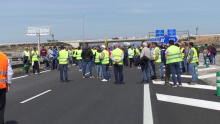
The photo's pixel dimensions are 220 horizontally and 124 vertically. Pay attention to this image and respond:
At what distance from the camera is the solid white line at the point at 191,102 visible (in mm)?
9000

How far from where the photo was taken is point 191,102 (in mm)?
9656

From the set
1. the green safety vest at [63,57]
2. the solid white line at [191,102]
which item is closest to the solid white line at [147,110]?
Result: the solid white line at [191,102]

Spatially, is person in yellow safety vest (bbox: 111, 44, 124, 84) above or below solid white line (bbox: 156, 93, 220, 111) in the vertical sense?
above

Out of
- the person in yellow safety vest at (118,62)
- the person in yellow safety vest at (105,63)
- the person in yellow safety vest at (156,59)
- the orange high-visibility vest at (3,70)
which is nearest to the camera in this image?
the orange high-visibility vest at (3,70)

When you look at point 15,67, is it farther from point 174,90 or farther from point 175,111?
point 175,111

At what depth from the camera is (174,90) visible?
40.4ft

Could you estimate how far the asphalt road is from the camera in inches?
294

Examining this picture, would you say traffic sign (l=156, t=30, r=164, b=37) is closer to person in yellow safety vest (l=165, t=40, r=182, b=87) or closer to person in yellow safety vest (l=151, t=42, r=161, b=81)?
person in yellow safety vest (l=151, t=42, r=161, b=81)

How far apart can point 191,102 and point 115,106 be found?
8.19 feet

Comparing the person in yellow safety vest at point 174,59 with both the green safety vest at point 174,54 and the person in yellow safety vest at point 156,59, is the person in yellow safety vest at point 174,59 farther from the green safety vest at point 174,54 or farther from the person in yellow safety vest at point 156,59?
the person in yellow safety vest at point 156,59

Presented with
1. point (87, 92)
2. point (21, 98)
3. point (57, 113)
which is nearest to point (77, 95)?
point (87, 92)

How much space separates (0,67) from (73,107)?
3.22 m

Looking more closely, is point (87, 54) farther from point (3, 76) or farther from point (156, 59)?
point (3, 76)

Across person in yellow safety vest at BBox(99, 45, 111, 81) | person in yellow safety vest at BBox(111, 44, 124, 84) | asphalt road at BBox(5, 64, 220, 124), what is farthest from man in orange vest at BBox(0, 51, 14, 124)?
person in yellow safety vest at BBox(99, 45, 111, 81)
